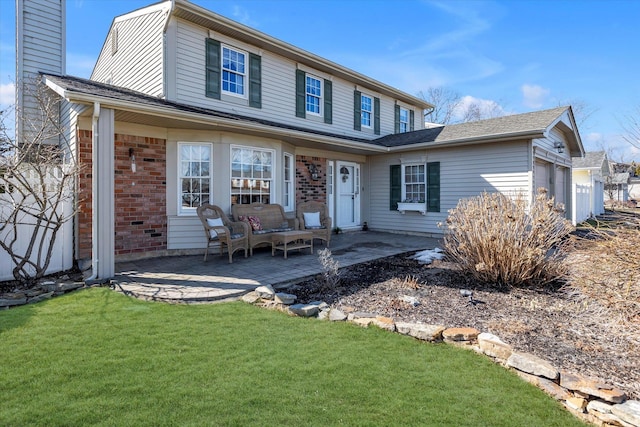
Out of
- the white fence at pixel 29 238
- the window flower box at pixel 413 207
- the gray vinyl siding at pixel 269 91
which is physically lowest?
the white fence at pixel 29 238

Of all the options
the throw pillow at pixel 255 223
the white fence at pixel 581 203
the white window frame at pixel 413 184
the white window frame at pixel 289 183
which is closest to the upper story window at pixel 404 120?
the white window frame at pixel 413 184

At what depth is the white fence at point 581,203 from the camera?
1351 centimetres

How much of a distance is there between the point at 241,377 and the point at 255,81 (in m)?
8.15

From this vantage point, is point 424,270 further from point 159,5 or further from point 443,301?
point 159,5

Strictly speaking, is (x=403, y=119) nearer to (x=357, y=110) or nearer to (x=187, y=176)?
(x=357, y=110)

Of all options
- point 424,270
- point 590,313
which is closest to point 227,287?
point 424,270

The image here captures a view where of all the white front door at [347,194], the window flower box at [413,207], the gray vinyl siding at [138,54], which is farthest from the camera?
the white front door at [347,194]

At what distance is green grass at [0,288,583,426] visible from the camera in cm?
223

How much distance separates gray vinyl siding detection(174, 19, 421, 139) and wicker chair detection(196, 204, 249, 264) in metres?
2.69

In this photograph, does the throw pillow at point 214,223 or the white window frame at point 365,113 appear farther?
the white window frame at point 365,113

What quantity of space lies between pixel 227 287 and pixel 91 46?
11.0m

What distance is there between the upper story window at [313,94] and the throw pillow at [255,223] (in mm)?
4586

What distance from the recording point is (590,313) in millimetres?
3662

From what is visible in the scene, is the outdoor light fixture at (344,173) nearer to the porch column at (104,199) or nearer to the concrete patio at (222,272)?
the concrete patio at (222,272)
